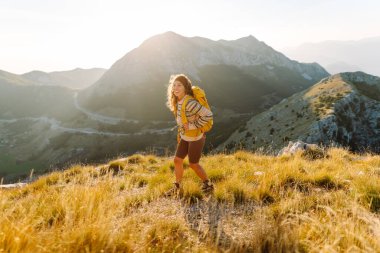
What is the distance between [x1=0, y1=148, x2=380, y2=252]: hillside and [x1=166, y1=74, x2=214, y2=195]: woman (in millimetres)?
505

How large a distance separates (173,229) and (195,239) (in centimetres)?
42

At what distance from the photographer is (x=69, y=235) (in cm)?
352

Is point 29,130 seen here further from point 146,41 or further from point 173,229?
point 173,229

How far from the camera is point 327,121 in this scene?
44.8 meters

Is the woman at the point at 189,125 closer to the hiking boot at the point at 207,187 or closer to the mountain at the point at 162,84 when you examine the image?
the hiking boot at the point at 207,187

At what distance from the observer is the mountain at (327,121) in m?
44.1

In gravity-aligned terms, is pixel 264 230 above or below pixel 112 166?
above

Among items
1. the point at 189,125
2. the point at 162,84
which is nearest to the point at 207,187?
the point at 189,125

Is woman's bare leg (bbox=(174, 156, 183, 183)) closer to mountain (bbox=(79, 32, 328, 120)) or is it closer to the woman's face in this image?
the woman's face

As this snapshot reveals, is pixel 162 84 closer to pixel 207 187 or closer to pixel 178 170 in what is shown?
pixel 178 170

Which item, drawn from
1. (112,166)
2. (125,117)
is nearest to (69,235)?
(112,166)

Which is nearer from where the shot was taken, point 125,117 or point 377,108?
point 377,108

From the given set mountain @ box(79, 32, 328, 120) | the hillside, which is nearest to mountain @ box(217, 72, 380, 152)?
the hillside

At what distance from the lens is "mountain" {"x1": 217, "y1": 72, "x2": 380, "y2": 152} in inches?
1737
